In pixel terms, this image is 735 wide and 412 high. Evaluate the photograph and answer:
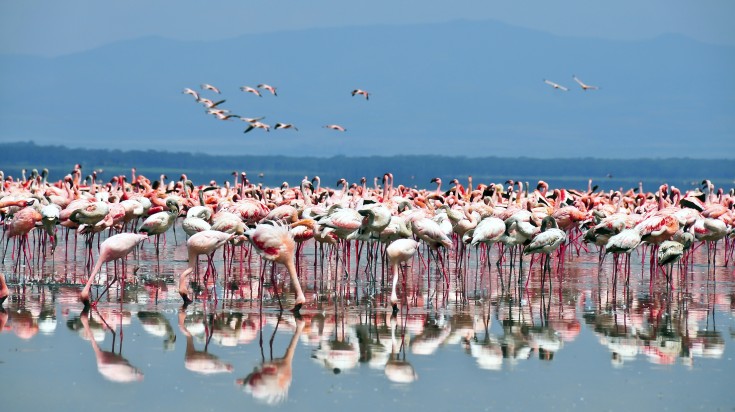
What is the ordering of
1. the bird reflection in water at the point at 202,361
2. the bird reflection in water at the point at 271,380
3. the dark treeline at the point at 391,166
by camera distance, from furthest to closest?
the dark treeline at the point at 391,166 → the bird reflection in water at the point at 202,361 → the bird reflection in water at the point at 271,380

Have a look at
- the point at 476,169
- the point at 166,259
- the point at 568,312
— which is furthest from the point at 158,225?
the point at 476,169

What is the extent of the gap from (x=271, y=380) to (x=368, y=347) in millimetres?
1558

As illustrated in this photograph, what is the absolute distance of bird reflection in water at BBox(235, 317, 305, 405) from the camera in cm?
898

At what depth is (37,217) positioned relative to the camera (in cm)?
1545

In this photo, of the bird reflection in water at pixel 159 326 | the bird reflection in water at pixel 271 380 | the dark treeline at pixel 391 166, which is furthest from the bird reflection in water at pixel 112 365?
the dark treeline at pixel 391 166

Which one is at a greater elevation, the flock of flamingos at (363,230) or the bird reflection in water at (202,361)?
the flock of flamingos at (363,230)

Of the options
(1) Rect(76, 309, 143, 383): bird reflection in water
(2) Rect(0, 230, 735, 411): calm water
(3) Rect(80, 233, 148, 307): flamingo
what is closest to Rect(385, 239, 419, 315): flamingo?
(2) Rect(0, 230, 735, 411): calm water

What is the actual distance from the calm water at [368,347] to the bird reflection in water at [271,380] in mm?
16

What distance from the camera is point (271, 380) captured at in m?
9.44

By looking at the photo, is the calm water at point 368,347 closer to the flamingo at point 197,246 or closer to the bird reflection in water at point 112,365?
the bird reflection in water at point 112,365

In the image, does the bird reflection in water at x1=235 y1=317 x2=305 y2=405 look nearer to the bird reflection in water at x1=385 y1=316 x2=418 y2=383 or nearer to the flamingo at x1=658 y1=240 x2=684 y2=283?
the bird reflection in water at x1=385 y1=316 x2=418 y2=383

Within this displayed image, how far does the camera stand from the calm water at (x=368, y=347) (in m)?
9.00

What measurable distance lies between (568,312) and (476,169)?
122675 millimetres

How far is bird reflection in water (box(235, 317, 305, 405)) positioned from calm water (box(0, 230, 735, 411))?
2 centimetres
